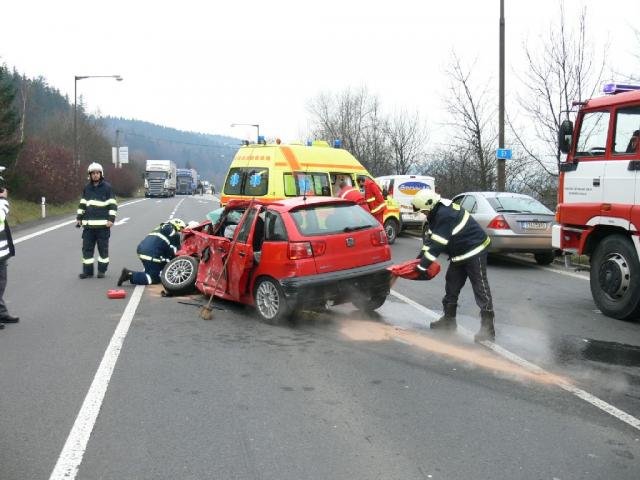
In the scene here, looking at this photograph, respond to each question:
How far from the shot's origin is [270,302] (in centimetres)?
700

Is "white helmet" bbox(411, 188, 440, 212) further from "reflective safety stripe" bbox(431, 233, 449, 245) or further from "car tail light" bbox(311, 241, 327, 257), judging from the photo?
"car tail light" bbox(311, 241, 327, 257)

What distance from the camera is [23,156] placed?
107ft

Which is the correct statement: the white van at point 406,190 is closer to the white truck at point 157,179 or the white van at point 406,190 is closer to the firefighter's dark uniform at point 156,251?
the firefighter's dark uniform at point 156,251

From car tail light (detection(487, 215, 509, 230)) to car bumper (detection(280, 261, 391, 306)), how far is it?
5.27m

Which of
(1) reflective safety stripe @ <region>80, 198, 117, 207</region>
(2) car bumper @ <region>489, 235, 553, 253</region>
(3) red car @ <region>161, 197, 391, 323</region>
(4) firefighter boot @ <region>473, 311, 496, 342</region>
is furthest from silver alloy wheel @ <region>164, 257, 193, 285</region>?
(2) car bumper @ <region>489, 235, 553, 253</region>

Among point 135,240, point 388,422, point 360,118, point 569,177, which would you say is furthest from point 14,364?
point 360,118

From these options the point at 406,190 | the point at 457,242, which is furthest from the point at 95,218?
the point at 406,190

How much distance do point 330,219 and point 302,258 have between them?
687 mm

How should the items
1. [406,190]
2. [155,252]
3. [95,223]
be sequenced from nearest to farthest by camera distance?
[155,252]
[95,223]
[406,190]

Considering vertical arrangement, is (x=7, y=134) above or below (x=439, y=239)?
above

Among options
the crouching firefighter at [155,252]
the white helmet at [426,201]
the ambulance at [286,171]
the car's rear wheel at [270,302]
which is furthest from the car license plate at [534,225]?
the car's rear wheel at [270,302]

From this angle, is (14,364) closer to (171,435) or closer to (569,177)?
(171,435)

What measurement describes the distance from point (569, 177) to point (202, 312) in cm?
509

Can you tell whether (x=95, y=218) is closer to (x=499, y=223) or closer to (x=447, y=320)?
(x=447, y=320)
